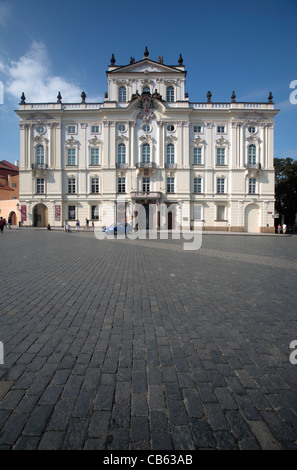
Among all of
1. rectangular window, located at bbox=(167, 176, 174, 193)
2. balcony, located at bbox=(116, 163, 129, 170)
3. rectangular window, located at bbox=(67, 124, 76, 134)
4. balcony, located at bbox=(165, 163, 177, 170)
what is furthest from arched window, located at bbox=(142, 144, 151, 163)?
rectangular window, located at bbox=(67, 124, 76, 134)

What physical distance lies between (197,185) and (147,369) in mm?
34849

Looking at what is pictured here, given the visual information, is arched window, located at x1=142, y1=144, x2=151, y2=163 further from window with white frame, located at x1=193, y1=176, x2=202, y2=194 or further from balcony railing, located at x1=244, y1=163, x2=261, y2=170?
balcony railing, located at x1=244, y1=163, x2=261, y2=170

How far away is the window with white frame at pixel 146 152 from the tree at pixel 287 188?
84.4ft

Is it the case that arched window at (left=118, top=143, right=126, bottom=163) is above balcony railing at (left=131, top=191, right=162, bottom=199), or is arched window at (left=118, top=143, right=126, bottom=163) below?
above

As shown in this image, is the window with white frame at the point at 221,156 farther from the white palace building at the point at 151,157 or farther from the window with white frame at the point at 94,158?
the window with white frame at the point at 94,158

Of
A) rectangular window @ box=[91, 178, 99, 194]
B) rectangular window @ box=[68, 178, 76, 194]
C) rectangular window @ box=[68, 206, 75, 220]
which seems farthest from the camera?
rectangular window @ box=[68, 206, 75, 220]

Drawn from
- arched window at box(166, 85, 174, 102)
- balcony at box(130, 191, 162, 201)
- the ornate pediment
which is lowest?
balcony at box(130, 191, 162, 201)

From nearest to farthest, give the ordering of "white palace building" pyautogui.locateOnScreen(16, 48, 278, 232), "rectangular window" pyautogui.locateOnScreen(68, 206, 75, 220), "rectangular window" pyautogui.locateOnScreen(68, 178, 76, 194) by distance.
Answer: "white palace building" pyautogui.locateOnScreen(16, 48, 278, 232), "rectangular window" pyautogui.locateOnScreen(68, 178, 76, 194), "rectangular window" pyautogui.locateOnScreen(68, 206, 75, 220)

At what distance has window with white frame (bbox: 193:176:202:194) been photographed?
117 feet

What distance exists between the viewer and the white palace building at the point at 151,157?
34.7 metres

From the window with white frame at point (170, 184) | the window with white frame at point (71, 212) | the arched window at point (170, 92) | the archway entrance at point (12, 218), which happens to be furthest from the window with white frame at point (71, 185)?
the arched window at point (170, 92)

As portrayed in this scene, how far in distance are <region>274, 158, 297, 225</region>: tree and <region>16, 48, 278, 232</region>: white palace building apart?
11442mm
